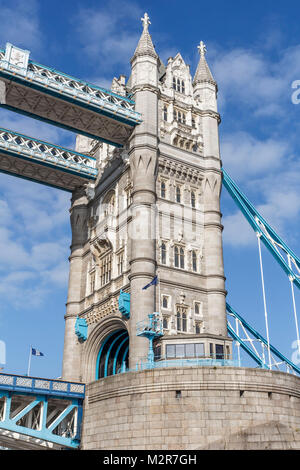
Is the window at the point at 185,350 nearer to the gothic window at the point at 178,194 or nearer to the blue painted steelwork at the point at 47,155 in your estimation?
the gothic window at the point at 178,194

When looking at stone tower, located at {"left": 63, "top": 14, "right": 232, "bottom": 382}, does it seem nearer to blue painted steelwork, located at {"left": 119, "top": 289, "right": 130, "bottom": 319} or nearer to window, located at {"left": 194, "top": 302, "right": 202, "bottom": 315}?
window, located at {"left": 194, "top": 302, "right": 202, "bottom": 315}

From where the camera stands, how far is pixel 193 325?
156 ft

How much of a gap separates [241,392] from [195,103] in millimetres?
32323

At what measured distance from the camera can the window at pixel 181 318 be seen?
46.8 metres

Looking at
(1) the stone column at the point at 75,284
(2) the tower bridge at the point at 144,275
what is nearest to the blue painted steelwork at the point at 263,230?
(2) the tower bridge at the point at 144,275

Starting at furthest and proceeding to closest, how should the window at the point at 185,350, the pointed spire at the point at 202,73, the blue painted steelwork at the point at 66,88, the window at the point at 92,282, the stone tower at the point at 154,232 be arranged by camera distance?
1. the pointed spire at the point at 202,73
2. the window at the point at 92,282
3. the blue painted steelwork at the point at 66,88
4. the stone tower at the point at 154,232
5. the window at the point at 185,350

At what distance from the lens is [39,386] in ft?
140

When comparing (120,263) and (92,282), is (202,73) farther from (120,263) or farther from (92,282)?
(92,282)

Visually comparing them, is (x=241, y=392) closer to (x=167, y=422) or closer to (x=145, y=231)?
(x=167, y=422)

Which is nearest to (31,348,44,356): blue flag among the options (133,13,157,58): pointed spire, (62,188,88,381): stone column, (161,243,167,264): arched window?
(62,188,88,381): stone column

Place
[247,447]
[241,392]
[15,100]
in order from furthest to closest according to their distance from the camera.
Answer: [15,100], [241,392], [247,447]

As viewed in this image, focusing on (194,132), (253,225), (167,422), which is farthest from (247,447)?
(194,132)

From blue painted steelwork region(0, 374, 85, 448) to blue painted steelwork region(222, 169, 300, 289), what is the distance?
23.6 meters

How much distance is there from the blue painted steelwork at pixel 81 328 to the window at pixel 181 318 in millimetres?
11083
